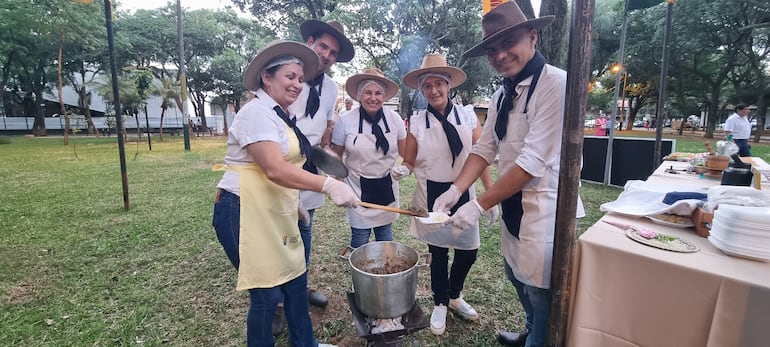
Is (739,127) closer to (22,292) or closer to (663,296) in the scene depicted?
(663,296)

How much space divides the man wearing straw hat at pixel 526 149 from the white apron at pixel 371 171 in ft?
3.84

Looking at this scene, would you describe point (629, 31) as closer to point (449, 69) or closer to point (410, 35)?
point (410, 35)

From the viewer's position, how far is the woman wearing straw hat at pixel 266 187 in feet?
5.88

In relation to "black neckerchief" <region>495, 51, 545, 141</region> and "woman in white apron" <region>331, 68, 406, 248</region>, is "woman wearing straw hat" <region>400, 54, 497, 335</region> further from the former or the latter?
"black neckerchief" <region>495, 51, 545, 141</region>

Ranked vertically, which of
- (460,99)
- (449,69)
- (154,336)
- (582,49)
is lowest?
(154,336)

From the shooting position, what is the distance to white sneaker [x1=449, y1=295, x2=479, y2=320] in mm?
2908

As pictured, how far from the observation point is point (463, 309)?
295 cm

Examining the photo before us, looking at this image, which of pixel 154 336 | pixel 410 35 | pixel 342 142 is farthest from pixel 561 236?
pixel 410 35

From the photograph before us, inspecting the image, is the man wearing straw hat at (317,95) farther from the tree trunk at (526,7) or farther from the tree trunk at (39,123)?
the tree trunk at (39,123)

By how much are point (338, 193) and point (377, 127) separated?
4.17ft

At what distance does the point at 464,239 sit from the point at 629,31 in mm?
25960

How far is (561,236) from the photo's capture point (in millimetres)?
1443

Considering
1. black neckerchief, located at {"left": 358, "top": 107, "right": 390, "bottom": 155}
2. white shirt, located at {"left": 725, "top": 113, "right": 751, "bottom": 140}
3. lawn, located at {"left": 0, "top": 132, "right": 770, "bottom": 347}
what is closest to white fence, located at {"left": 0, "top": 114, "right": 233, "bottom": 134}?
lawn, located at {"left": 0, "top": 132, "right": 770, "bottom": 347}

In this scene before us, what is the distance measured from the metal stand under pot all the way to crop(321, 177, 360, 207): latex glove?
0.67 meters
